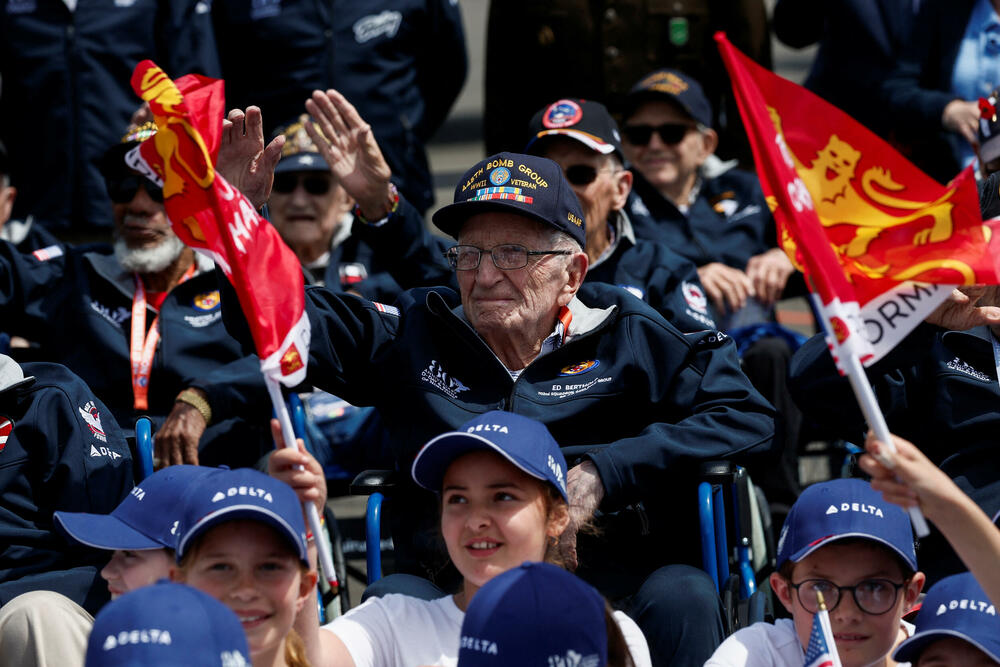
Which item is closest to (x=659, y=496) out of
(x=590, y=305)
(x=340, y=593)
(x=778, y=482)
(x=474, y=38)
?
(x=590, y=305)

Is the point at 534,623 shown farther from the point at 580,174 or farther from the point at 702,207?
the point at 702,207

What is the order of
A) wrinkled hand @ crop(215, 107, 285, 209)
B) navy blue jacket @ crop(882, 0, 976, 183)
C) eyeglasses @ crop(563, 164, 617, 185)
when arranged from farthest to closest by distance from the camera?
1. navy blue jacket @ crop(882, 0, 976, 183)
2. eyeglasses @ crop(563, 164, 617, 185)
3. wrinkled hand @ crop(215, 107, 285, 209)

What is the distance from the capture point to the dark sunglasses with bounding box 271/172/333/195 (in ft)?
23.0

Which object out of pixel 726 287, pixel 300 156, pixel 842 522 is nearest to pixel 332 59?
pixel 300 156

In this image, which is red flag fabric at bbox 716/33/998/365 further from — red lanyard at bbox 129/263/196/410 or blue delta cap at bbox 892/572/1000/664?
red lanyard at bbox 129/263/196/410

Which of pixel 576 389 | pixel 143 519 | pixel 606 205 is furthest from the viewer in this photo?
pixel 606 205

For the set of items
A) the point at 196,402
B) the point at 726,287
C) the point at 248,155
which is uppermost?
the point at 248,155

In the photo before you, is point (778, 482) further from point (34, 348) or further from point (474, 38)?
point (474, 38)

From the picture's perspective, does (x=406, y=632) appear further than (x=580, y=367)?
No

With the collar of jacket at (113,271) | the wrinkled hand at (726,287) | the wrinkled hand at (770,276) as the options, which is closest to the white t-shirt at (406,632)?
the collar of jacket at (113,271)

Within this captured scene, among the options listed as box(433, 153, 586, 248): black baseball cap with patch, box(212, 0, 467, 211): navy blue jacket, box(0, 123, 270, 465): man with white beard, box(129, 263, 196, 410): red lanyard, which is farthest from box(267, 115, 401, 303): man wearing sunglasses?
box(433, 153, 586, 248): black baseball cap with patch

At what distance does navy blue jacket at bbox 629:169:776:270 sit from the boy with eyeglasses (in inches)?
118

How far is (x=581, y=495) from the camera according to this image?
4449 mm

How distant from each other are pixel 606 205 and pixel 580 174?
6.4 inches
